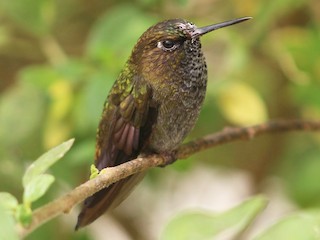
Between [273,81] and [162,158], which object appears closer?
[162,158]

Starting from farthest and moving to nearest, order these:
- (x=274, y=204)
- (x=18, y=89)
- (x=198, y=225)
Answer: (x=274, y=204) < (x=18, y=89) < (x=198, y=225)

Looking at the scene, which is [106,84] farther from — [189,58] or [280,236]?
[280,236]

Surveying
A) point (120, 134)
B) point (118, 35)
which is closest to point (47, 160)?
point (120, 134)

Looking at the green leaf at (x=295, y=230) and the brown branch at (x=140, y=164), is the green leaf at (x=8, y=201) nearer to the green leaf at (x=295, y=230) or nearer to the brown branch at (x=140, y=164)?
the brown branch at (x=140, y=164)

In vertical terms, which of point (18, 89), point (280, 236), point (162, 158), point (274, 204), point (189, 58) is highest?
point (18, 89)

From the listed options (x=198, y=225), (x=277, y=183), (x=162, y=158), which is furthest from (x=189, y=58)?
(x=277, y=183)

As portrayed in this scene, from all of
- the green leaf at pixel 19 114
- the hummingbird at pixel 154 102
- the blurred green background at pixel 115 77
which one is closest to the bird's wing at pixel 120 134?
the hummingbird at pixel 154 102

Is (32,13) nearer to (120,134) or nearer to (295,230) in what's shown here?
(120,134)
